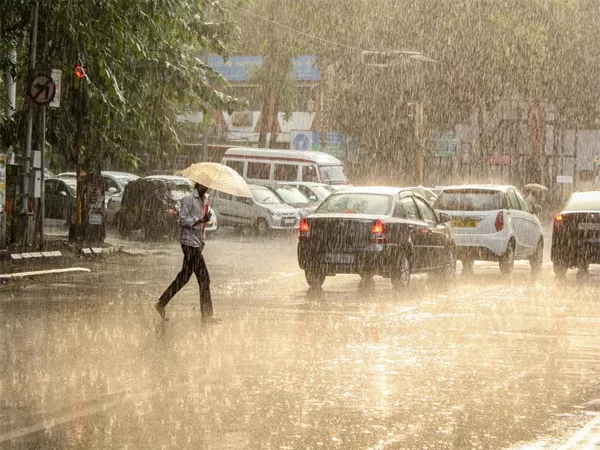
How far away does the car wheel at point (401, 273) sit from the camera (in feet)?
61.0

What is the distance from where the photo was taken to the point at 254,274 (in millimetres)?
21922

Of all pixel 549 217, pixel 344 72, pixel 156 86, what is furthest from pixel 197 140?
pixel 156 86

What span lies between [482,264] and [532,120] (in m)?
40.7

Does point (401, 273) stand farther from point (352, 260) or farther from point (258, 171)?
point (258, 171)

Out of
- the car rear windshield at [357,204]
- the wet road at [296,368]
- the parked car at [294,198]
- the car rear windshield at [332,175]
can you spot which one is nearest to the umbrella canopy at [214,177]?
the wet road at [296,368]

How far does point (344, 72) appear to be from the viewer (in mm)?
57375

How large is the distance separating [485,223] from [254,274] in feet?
14.8

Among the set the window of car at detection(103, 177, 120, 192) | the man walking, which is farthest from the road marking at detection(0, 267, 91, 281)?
the window of car at detection(103, 177, 120, 192)

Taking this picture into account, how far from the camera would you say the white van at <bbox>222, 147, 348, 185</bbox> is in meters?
43.6

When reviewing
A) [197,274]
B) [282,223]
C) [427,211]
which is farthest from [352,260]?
[282,223]

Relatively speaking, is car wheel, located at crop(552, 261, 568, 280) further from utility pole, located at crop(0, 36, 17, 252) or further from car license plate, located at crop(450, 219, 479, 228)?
utility pole, located at crop(0, 36, 17, 252)

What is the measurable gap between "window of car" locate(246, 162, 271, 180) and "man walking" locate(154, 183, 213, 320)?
1157 inches

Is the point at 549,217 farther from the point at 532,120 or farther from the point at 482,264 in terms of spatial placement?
the point at 482,264

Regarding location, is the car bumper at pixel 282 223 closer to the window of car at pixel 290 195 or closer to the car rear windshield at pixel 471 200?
the window of car at pixel 290 195
